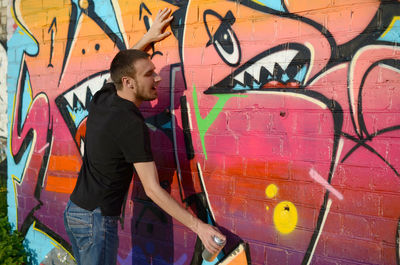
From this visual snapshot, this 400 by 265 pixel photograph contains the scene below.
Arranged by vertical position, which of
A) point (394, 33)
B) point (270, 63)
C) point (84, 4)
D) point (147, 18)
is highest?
point (84, 4)

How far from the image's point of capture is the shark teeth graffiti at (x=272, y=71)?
8.09ft

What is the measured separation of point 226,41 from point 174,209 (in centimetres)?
122

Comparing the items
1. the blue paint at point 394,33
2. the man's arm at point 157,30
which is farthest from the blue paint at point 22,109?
the blue paint at point 394,33

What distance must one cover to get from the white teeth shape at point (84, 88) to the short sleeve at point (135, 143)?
1067 mm

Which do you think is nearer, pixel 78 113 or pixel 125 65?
pixel 125 65

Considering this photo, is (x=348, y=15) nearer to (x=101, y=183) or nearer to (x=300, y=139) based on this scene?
(x=300, y=139)

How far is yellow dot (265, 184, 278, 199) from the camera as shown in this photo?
2590 mm

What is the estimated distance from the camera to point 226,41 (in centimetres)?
275

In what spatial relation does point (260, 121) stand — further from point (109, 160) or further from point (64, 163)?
point (64, 163)

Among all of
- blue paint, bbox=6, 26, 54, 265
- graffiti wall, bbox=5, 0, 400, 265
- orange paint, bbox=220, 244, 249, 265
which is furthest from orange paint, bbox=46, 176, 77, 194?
orange paint, bbox=220, 244, 249, 265

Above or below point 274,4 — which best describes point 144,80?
below

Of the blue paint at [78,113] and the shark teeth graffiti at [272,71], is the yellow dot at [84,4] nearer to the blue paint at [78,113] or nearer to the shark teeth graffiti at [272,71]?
the blue paint at [78,113]

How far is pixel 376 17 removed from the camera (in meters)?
2.21

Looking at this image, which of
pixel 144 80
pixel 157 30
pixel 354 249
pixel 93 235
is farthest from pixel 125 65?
pixel 354 249
